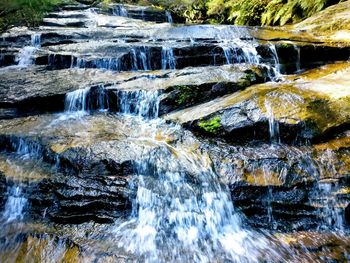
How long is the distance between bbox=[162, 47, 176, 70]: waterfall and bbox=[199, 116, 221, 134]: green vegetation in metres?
3.92

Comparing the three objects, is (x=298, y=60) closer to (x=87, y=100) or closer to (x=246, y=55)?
(x=246, y=55)

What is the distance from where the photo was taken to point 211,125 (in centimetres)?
613

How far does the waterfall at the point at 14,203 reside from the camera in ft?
16.3

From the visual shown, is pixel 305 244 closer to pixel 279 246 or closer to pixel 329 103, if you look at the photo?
pixel 279 246

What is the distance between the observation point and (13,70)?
31.9 feet

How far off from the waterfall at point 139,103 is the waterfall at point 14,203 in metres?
3.22

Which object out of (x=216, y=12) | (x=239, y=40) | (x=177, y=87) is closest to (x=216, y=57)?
(x=239, y=40)

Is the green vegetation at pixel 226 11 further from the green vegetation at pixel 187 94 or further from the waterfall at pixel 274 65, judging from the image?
the green vegetation at pixel 187 94

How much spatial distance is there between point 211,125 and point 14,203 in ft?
12.2

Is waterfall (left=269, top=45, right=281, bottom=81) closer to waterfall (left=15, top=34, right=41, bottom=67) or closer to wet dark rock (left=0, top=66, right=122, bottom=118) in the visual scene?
wet dark rock (left=0, top=66, right=122, bottom=118)

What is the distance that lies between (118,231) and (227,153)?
2297 mm

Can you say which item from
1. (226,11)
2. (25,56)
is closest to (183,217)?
(25,56)

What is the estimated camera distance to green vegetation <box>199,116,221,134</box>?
6090mm

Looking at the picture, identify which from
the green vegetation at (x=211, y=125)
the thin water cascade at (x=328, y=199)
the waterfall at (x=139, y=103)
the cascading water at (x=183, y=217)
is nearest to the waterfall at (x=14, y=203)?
the cascading water at (x=183, y=217)
